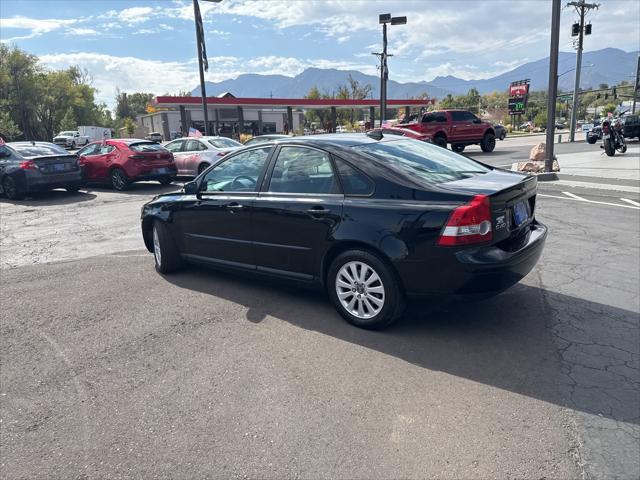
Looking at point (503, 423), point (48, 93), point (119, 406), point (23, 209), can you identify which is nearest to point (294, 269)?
point (119, 406)

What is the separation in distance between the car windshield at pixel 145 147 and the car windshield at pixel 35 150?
171cm

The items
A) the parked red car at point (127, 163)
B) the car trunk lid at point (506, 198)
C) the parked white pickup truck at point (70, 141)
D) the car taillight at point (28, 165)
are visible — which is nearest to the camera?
the car trunk lid at point (506, 198)

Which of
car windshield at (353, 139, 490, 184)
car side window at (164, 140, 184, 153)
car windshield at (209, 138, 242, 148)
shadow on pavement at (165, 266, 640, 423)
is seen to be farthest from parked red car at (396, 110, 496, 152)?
shadow on pavement at (165, 266, 640, 423)

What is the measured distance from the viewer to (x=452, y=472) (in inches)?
98.2

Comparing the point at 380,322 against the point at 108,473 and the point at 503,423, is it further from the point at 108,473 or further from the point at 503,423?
the point at 108,473

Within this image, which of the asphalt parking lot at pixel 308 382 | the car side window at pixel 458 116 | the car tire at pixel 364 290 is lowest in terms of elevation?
the asphalt parking lot at pixel 308 382

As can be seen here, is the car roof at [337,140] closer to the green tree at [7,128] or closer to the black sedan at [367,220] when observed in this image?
the black sedan at [367,220]

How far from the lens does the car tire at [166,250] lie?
5.75 meters

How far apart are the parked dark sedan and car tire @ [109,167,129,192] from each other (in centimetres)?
93

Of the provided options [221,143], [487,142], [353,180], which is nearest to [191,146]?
[221,143]

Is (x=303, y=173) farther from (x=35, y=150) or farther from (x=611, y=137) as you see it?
(x=611, y=137)

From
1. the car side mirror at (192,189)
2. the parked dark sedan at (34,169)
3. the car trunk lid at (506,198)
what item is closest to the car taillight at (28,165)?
the parked dark sedan at (34,169)

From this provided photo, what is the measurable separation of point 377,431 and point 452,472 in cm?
49

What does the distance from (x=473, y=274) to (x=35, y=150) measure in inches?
515
